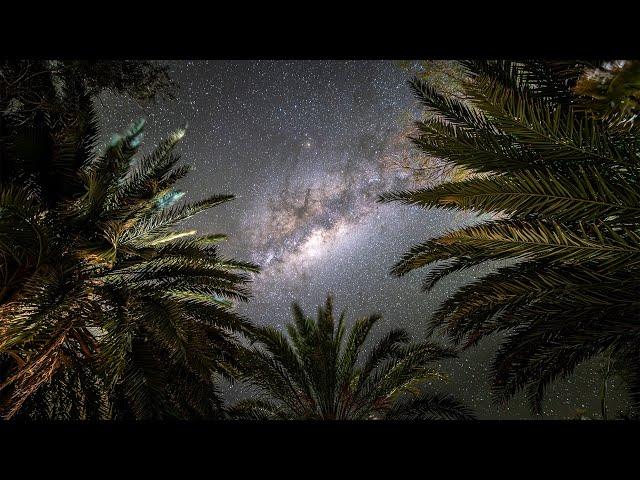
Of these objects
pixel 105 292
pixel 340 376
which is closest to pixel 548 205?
pixel 105 292

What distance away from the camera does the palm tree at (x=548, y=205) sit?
3.15 m

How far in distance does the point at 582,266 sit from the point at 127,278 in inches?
218

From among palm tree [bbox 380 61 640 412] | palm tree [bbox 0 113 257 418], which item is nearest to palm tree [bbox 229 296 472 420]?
palm tree [bbox 0 113 257 418]

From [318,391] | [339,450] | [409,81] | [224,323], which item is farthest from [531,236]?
[318,391]

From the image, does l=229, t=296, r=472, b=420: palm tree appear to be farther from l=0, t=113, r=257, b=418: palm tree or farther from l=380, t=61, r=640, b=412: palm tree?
l=380, t=61, r=640, b=412: palm tree

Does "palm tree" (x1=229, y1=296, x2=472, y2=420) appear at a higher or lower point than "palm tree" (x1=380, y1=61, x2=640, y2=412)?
lower

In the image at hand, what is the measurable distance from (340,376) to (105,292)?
18.8 ft

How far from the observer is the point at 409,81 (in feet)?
14.4

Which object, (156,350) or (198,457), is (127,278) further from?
(198,457)

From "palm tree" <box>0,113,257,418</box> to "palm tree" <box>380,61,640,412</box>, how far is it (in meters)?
3.30

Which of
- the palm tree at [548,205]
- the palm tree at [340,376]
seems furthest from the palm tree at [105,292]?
the palm tree at [548,205]

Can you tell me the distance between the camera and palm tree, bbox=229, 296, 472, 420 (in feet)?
26.5

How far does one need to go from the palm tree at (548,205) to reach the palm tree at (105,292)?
10.8 ft

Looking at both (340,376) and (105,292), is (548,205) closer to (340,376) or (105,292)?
(105,292)
